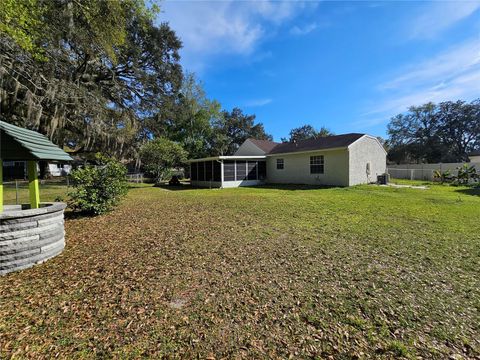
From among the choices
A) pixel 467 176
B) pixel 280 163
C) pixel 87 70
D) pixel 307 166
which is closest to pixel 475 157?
pixel 467 176

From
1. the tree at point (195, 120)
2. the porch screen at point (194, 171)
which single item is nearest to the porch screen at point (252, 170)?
the porch screen at point (194, 171)

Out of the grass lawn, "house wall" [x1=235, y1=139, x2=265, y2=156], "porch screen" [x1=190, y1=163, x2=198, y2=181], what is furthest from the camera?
"house wall" [x1=235, y1=139, x2=265, y2=156]

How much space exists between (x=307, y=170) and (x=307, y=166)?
282 mm

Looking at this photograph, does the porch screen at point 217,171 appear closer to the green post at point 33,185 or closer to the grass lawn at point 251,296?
the grass lawn at point 251,296

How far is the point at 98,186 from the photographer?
6977 mm

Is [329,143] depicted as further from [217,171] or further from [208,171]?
[208,171]

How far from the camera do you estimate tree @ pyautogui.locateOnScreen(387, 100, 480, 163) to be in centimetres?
3403

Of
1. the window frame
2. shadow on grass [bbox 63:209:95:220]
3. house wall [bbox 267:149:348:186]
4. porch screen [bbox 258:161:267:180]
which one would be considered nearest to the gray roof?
house wall [bbox 267:149:348:186]

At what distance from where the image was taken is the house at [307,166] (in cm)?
1460

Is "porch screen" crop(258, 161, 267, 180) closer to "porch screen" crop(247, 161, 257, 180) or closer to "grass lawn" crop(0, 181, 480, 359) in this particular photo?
"porch screen" crop(247, 161, 257, 180)

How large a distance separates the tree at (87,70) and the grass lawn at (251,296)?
618 centimetres

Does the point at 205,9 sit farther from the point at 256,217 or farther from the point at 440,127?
the point at 440,127

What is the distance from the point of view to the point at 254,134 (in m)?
41.1

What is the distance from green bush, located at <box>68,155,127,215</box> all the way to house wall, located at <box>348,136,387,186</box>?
12.6 meters
